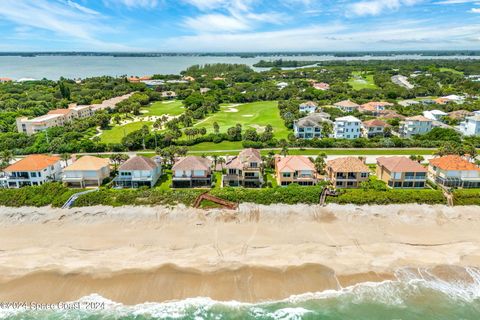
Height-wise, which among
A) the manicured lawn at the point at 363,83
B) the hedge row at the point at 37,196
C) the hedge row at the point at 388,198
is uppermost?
the manicured lawn at the point at 363,83

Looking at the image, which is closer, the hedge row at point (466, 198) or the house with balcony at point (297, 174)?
the hedge row at point (466, 198)

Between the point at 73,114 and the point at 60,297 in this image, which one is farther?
the point at 73,114

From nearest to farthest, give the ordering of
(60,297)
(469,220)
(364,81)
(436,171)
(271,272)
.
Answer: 1. (60,297)
2. (271,272)
3. (469,220)
4. (436,171)
5. (364,81)

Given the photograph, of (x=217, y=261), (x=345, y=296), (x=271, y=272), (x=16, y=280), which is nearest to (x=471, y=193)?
(x=345, y=296)

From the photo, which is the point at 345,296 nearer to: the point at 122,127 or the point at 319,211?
the point at 319,211

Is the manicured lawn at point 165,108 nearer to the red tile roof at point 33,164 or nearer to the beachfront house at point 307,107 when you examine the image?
the beachfront house at point 307,107

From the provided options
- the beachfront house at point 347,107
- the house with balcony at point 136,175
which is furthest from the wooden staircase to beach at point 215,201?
the beachfront house at point 347,107
